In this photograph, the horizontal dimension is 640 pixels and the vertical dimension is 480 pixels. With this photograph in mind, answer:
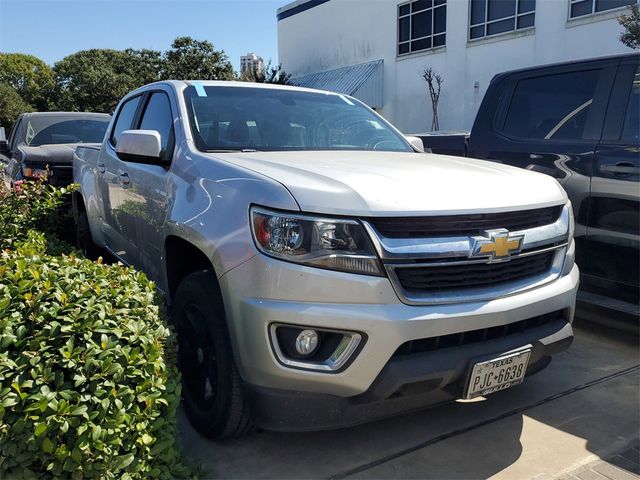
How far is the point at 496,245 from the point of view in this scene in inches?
97.8

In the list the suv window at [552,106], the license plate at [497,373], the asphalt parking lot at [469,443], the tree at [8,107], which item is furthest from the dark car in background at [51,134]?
the tree at [8,107]

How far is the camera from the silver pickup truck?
7.52ft

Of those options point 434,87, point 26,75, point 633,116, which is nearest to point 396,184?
point 633,116

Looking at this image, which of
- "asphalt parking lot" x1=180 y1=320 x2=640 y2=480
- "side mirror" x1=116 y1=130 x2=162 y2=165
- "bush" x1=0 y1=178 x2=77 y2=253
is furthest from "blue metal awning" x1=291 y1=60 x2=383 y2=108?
"asphalt parking lot" x1=180 y1=320 x2=640 y2=480

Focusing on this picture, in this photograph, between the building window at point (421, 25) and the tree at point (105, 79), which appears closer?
the building window at point (421, 25)

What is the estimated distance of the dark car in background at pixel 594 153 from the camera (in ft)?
12.7

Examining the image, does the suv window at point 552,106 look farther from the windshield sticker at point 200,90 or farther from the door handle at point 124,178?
the door handle at point 124,178

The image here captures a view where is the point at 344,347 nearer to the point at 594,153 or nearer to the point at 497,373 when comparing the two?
the point at 497,373

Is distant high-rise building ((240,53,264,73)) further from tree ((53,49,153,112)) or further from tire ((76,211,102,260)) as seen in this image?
tire ((76,211,102,260))

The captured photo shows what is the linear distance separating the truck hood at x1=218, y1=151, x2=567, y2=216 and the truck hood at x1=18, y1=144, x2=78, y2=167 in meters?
5.21

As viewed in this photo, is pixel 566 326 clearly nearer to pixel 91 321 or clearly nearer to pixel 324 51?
pixel 91 321

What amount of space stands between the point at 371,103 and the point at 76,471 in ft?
65.4

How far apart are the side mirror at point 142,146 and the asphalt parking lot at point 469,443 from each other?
1.48 meters

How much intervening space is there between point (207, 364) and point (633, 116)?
133 inches
